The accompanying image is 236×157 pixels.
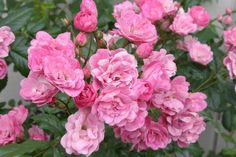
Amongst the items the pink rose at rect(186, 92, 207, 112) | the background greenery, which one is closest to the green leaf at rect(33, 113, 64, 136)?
the background greenery

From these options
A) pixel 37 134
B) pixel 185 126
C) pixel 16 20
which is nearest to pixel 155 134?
pixel 185 126

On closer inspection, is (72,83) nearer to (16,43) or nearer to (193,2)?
(16,43)

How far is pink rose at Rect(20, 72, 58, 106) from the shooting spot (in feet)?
2.01

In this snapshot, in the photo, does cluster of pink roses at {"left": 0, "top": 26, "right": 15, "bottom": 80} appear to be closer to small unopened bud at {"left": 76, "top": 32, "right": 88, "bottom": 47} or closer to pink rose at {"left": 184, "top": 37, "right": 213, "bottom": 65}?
small unopened bud at {"left": 76, "top": 32, "right": 88, "bottom": 47}

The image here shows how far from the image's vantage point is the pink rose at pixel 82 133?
62 centimetres

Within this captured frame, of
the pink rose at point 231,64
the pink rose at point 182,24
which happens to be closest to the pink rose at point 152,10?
the pink rose at point 182,24

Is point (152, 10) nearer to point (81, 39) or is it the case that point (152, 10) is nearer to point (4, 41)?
point (81, 39)

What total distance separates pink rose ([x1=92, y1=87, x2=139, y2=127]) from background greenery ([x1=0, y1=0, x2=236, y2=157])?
4.3 inches

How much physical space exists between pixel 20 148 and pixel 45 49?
0.16 metres

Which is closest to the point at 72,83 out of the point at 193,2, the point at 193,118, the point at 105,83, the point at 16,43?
the point at 105,83

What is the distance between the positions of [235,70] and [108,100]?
40 cm

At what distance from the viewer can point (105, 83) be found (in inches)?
23.1

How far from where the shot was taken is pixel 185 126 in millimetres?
742

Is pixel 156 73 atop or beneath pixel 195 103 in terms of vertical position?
atop
